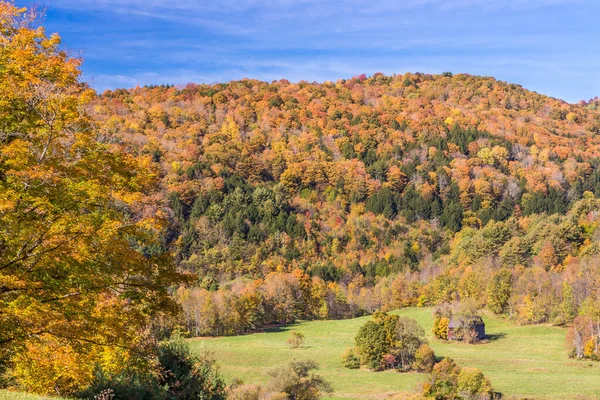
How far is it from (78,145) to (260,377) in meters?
49.3

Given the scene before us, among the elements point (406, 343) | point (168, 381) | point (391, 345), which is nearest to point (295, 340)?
point (391, 345)

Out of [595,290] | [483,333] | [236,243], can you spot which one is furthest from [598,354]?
[236,243]

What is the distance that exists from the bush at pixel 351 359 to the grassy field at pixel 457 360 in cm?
110

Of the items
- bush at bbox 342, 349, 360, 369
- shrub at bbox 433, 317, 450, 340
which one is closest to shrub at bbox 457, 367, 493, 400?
bush at bbox 342, 349, 360, 369

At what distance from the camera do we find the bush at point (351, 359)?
233ft

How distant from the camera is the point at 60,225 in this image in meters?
14.0

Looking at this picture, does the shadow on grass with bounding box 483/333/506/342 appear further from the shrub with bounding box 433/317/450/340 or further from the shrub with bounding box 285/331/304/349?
the shrub with bounding box 285/331/304/349

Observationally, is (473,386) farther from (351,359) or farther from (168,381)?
(168,381)

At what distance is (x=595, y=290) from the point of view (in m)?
98.2

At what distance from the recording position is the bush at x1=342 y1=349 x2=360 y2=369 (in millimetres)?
70875

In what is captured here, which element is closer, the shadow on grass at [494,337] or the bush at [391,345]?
the bush at [391,345]

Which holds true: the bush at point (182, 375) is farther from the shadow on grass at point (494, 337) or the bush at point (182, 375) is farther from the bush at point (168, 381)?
the shadow on grass at point (494, 337)

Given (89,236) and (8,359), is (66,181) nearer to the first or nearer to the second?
(89,236)

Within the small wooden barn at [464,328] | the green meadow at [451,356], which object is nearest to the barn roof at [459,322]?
the small wooden barn at [464,328]
